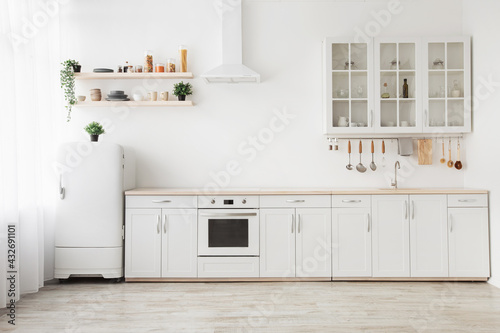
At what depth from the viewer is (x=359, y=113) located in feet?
14.4

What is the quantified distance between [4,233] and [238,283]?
2.04 meters

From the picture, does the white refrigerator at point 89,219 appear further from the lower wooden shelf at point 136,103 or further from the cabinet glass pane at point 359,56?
the cabinet glass pane at point 359,56

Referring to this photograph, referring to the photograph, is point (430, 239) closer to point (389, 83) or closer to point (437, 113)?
point (437, 113)

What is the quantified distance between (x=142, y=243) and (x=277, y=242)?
1295 millimetres

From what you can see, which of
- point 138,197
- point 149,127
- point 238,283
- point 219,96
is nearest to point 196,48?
point 219,96

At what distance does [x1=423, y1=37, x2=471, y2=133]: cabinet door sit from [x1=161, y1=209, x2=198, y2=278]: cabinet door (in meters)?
2.57

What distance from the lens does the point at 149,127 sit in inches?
183

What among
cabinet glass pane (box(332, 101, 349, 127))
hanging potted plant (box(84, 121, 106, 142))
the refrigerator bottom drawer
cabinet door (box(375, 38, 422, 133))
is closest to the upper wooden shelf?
hanging potted plant (box(84, 121, 106, 142))

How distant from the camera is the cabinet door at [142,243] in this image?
4.05m

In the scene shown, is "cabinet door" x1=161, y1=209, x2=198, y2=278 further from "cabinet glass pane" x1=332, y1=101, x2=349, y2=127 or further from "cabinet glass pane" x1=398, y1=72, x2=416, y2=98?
"cabinet glass pane" x1=398, y1=72, x2=416, y2=98

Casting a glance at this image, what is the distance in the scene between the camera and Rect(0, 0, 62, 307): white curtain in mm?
3373

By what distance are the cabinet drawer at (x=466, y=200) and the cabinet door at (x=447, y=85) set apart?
70 centimetres

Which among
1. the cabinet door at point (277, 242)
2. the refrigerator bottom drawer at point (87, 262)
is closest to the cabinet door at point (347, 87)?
the cabinet door at point (277, 242)

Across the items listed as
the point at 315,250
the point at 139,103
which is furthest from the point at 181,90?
the point at 315,250
